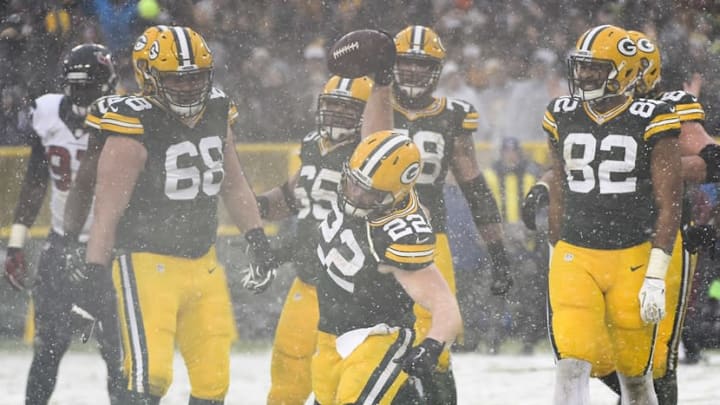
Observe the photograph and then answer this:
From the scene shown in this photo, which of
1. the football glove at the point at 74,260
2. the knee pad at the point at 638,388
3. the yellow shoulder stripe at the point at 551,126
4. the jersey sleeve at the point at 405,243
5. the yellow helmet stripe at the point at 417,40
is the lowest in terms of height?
the knee pad at the point at 638,388

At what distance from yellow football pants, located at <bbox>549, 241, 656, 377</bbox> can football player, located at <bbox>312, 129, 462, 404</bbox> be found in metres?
0.67

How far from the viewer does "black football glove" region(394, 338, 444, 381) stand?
Result: 4.50m

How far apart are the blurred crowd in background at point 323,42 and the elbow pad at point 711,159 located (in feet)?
12.0

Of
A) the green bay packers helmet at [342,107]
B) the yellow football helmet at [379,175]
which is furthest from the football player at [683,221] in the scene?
the yellow football helmet at [379,175]

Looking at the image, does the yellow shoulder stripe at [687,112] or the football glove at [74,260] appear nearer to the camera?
the football glove at [74,260]

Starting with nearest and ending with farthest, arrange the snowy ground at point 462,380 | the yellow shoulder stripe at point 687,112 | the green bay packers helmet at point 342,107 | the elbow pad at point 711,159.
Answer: the elbow pad at point 711,159
the yellow shoulder stripe at point 687,112
the green bay packers helmet at point 342,107
the snowy ground at point 462,380

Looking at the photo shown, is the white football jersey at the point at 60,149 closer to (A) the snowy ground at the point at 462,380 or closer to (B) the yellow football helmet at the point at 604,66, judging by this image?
(A) the snowy ground at the point at 462,380

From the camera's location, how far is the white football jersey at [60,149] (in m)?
6.48

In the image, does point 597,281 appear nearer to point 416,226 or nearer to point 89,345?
point 416,226

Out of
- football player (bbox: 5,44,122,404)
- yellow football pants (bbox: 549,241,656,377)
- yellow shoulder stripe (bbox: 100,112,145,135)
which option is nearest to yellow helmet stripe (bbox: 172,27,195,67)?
yellow shoulder stripe (bbox: 100,112,145,135)

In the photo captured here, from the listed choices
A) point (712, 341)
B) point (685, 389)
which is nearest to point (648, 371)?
point (685, 389)

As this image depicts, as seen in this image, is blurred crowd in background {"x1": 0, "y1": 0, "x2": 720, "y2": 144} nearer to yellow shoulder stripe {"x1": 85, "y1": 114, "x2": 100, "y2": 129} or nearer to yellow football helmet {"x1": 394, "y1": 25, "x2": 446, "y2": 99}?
yellow football helmet {"x1": 394, "y1": 25, "x2": 446, "y2": 99}

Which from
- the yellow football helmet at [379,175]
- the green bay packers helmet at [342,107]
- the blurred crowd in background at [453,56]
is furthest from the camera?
the blurred crowd in background at [453,56]

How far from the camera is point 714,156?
5.70m
